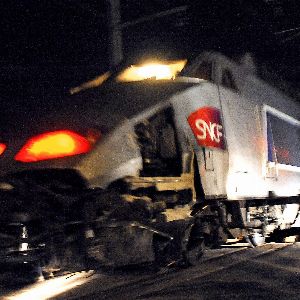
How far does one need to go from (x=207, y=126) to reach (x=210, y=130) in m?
0.07

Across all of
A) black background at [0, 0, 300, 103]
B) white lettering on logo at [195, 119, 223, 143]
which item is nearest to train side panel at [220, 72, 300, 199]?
white lettering on logo at [195, 119, 223, 143]

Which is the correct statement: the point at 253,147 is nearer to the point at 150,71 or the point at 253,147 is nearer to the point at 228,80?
the point at 228,80

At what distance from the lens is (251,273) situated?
5.18 metres

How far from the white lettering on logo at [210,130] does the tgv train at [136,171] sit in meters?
0.01

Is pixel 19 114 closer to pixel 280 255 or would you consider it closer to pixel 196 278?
pixel 196 278

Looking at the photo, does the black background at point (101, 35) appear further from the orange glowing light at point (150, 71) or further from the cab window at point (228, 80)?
the cab window at point (228, 80)

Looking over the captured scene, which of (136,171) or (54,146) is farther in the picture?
(136,171)

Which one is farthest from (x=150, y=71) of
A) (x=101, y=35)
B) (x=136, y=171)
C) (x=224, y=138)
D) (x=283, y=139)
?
(x=101, y=35)

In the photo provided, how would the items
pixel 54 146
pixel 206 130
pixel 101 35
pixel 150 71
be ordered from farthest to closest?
pixel 101 35
pixel 150 71
pixel 206 130
pixel 54 146

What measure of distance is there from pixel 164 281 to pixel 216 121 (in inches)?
75.1

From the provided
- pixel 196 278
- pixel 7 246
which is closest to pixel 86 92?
pixel 7 246

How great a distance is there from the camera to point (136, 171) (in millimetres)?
4449

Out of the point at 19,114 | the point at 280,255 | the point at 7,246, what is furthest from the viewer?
the point at 280,255

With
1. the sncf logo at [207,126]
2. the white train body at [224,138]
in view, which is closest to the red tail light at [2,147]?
the white train body at [224,138]
